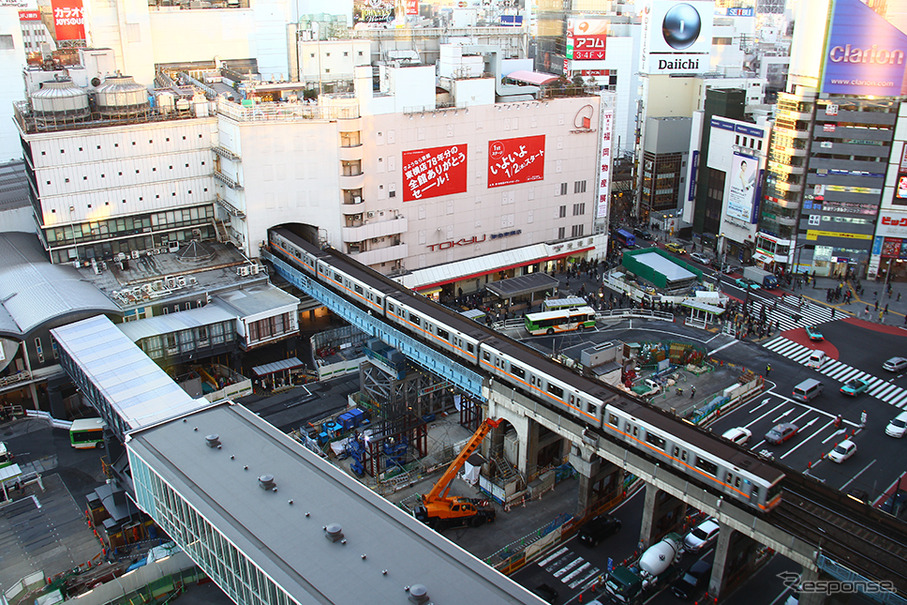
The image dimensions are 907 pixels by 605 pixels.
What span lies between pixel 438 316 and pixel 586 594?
65.7 feet

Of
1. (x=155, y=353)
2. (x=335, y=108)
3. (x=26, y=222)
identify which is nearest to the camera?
(x=155, y=353)

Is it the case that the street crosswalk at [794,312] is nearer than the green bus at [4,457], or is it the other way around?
the green bus at [4,457]

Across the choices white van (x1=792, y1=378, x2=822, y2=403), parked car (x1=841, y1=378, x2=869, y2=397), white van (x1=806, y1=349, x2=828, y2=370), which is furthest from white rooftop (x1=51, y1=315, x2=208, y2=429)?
white van (x1=806, y1=349, x2=828, y2=370)

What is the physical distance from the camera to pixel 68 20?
134 meters

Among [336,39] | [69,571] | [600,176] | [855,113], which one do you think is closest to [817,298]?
[855,113]

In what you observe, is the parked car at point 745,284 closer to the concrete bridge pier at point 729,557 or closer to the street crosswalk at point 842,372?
the street crosswalk at point 842,372

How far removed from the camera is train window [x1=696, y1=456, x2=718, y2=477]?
35.7 m

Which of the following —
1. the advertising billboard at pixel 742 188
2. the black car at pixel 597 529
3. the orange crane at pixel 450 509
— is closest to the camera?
the black car at pixel 597 529

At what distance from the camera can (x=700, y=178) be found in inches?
3595

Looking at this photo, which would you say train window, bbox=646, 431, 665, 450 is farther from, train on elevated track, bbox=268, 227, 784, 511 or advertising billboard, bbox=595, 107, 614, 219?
advertising billboard, bbox=595, 107, 614, 219

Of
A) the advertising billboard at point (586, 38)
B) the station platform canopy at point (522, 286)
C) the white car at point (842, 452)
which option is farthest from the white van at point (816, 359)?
the advertising billboard at point (586, 38)

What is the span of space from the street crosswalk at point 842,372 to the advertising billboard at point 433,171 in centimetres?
3142

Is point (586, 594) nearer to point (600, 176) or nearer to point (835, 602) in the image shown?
point (835, 602)

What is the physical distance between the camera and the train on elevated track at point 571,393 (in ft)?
116
